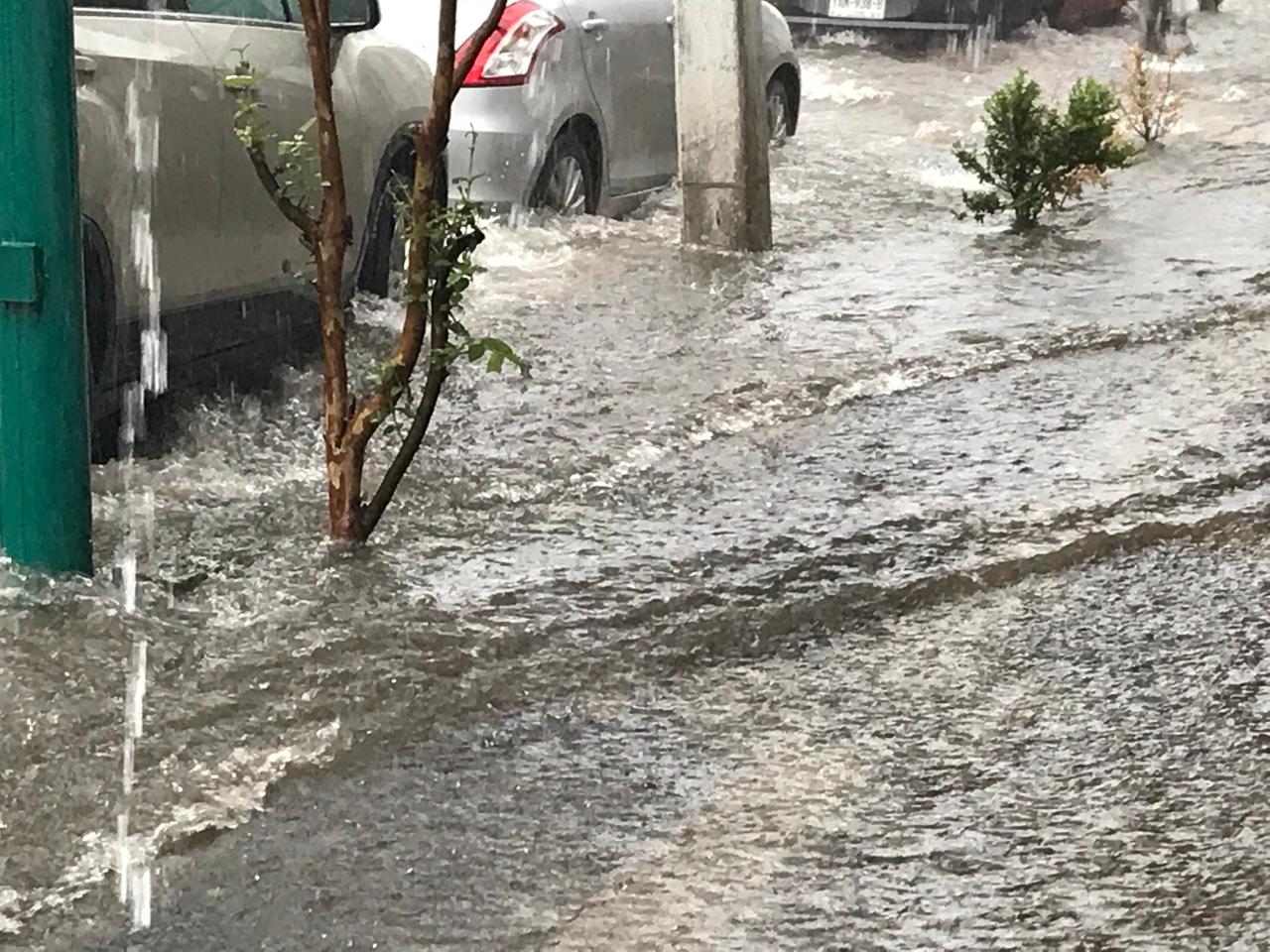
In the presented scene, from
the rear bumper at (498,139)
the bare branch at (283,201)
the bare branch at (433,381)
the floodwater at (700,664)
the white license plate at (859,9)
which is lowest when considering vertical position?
the floodwater at (700,664)

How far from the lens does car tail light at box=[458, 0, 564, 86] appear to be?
27.6ft

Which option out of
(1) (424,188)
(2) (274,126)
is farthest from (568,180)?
(1) (424,188)

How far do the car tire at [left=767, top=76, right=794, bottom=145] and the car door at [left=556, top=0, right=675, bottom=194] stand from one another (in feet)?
6.93

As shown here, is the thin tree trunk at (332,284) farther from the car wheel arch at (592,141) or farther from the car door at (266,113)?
the car wheel arch at (592,141)

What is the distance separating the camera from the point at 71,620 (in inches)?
151

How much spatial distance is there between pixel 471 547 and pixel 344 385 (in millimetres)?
530

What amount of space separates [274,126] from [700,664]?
274cm

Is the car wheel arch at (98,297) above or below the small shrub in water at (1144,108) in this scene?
below

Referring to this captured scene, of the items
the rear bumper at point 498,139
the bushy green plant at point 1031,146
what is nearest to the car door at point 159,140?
the rear bumper at point 498,139

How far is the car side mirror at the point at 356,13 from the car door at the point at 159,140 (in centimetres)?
104

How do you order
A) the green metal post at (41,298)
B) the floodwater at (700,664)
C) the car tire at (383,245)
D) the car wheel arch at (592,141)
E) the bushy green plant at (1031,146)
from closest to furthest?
the floodwater at (700,664) → the green metal post at (41,298) → the car tire at (383,245) → the car wheel arch at (592,141) → the bushy green plant at (1031,146)

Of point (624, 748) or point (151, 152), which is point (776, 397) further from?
point (624, 748)

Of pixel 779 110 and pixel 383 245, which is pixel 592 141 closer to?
pixel 383 245

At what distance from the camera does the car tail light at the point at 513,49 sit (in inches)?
331
